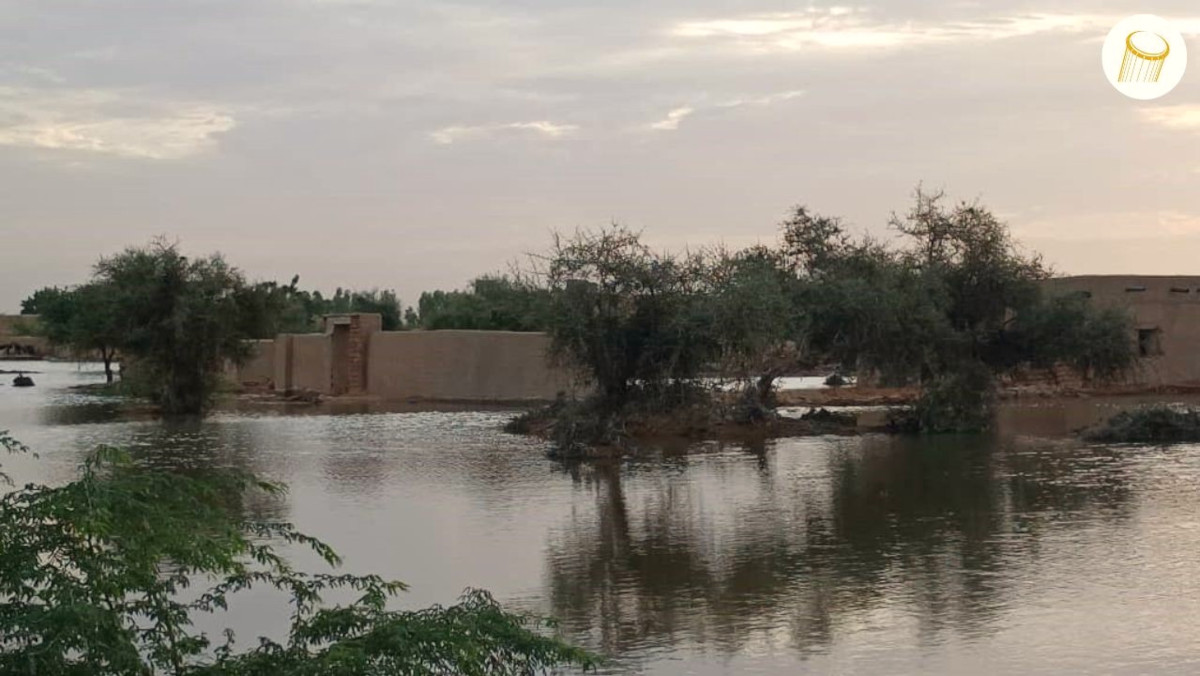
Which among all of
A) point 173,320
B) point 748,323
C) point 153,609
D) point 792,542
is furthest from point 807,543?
point 173,320

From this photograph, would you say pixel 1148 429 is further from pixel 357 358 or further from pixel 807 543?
pixel 357 358

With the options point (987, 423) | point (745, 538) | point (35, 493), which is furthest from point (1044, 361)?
point (35, 493)

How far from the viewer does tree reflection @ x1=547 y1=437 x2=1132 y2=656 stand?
10578mm

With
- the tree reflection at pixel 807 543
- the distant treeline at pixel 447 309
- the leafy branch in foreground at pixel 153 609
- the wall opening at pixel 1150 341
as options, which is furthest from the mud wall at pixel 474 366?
the leafy branch in foreground at pixel 153 609

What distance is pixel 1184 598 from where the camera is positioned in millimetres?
11078

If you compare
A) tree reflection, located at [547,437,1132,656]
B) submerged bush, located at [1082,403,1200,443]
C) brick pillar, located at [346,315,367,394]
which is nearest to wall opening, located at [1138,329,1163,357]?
submerged bush, located at [1082,403,1200,443]

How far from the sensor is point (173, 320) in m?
36.6

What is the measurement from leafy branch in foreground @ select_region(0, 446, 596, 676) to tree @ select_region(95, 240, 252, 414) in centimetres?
3034

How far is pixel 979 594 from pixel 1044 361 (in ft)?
73.8

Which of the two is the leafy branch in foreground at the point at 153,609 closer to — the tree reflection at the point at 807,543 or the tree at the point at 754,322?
the tree reflection at the point at 807,543

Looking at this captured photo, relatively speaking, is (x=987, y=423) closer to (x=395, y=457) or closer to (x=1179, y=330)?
(x=395, y=457)

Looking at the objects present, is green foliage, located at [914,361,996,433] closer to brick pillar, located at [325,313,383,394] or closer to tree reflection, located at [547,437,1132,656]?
tree reflection, located at [547,437,1132,656]

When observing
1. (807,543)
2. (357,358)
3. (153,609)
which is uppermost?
(357,358)

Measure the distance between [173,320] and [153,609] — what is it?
101 feet
